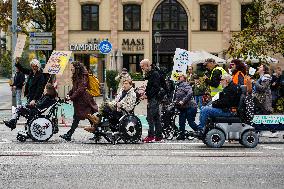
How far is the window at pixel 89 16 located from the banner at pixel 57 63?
24.9 meters

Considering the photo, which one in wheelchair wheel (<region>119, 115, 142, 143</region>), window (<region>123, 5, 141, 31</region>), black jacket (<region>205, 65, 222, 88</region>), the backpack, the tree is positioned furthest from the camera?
window (<region>123, 5, 141, 31</region>)

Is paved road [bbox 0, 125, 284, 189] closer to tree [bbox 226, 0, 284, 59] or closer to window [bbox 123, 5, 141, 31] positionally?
tree [bbox 226, 0, 284, 59]

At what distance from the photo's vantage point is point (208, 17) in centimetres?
4553

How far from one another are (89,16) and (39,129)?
30500 millimetres

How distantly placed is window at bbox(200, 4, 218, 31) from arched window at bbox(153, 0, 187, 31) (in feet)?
3.85

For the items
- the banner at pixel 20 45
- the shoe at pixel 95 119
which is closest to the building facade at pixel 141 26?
the banner at pixel 20 45

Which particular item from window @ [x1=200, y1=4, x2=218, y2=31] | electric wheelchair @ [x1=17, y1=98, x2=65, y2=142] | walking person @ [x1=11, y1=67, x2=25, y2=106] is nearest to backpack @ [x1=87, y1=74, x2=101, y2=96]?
electric wheelchair @ [x1=17, y1=98, x2=65, y2=142]

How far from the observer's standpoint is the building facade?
4494 centimetres

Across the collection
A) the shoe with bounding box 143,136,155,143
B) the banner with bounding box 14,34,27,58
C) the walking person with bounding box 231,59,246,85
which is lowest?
the shoe with bounding box 143,136,155,143

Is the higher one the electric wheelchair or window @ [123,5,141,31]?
window @ [123,5,141,31]

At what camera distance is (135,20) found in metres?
45.6

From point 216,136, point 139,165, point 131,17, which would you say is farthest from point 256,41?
point 131,17

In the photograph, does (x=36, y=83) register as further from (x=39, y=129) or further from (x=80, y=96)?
(x=80, y=96)

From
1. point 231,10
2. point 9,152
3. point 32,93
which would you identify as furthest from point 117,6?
point 9,152
